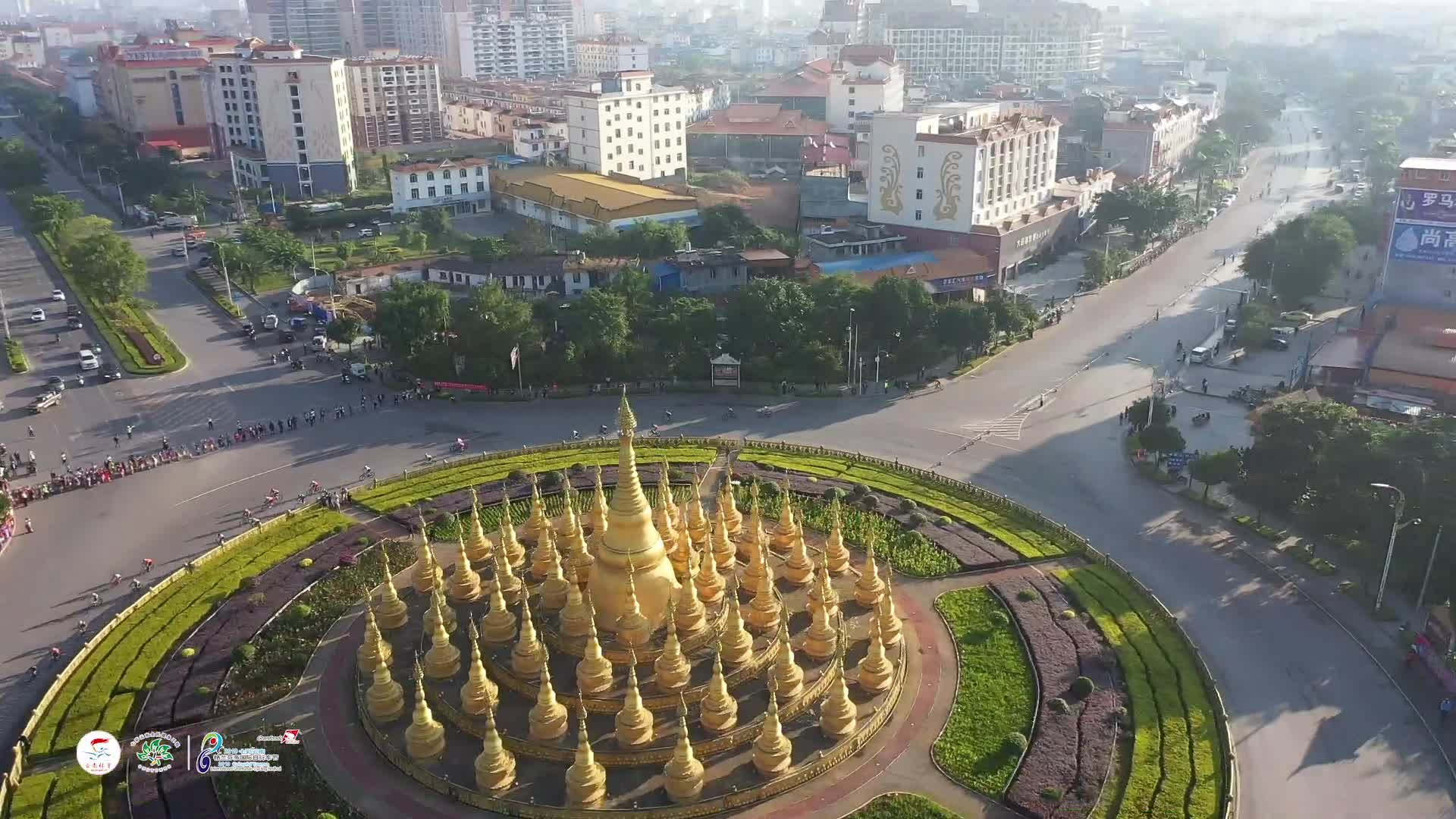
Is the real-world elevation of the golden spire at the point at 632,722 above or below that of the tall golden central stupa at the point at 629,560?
below

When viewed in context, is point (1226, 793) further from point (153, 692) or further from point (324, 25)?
point (324, 25)

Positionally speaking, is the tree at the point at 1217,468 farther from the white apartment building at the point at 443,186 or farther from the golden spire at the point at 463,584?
the white apartment building at the point at 443,186

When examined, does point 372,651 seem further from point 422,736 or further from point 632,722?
point 632,722

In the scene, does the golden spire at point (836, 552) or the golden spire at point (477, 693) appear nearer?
the golden spire at point (477, 693)

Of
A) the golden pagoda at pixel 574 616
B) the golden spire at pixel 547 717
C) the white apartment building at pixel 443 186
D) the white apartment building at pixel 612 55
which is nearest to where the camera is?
the golden spire at pixel 547 717

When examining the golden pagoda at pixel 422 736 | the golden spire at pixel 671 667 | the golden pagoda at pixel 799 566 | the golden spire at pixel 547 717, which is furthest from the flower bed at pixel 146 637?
the golden pagoda at pixel 799 566

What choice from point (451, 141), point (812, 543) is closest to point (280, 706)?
point (812, 543)

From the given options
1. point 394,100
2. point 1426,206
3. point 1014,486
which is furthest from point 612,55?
point 1014,486
